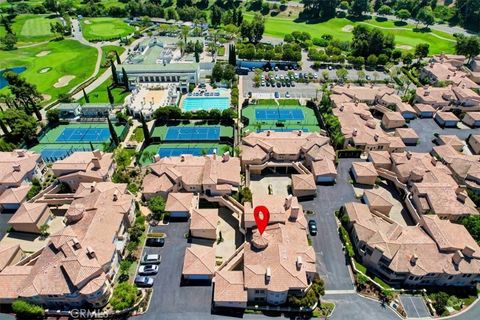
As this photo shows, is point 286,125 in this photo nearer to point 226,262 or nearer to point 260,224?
point 260,224

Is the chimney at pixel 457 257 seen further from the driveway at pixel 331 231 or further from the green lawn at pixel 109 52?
the green lawn at pixel 109 52

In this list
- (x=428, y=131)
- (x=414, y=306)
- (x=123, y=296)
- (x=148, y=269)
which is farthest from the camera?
(x=428, y=131)

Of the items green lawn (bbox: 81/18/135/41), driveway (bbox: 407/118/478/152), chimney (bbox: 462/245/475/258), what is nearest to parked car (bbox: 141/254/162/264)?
chimney (bbox: 462/245/475/258)

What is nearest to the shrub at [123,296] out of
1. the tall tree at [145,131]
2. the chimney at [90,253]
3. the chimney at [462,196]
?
the chimney at [90,253]

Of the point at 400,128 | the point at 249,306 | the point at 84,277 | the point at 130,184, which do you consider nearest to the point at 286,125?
the point at 400,128

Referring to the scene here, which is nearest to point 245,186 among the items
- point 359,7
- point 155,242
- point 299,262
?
point 155,242

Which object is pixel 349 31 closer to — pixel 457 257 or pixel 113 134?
pixel 113 134
